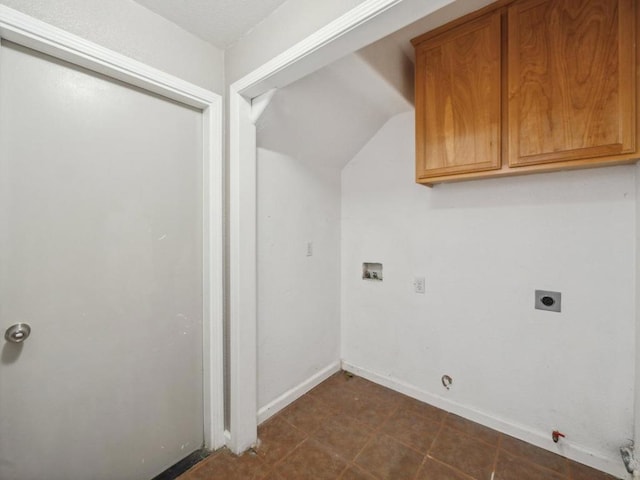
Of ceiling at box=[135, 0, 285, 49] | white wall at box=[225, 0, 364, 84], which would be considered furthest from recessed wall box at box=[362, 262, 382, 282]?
ceiling at box=[135, 0, 285, 49]

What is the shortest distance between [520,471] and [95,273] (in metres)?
2.35

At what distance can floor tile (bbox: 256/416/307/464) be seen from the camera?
154cm

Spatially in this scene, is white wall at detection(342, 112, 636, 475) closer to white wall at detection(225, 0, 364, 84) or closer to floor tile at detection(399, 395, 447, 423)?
floor tile at detection(399, 395, 447, 423)

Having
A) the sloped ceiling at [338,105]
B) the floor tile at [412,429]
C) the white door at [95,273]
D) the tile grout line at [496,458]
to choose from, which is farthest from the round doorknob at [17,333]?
the tile grout line at [496,458]

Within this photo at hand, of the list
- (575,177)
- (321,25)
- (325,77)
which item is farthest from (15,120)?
(575,177)

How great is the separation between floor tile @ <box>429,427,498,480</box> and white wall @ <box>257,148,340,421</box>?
0.98 meters

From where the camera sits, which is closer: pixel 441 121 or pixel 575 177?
pixel 575 177

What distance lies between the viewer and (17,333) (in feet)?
3.32

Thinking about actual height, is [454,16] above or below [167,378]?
above

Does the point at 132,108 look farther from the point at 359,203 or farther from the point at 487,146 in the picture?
the point at 487,146

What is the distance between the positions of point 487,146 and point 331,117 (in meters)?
1.00

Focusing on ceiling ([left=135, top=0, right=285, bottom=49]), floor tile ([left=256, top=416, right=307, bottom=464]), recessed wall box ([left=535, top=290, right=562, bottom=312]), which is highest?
ceiling ([left=135, top=0, right=285, bottom=49])

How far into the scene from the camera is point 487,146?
1514 mm

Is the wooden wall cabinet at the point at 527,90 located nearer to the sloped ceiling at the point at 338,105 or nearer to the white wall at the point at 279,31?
the sloped ceiling at the point at 338,105
